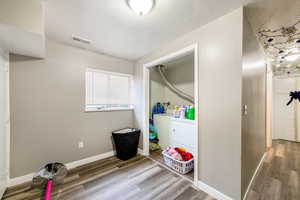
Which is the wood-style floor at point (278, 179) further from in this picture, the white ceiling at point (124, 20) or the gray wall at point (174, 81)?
the white ceiling at point (124, 20)

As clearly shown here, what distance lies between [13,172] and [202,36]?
10.9 ft

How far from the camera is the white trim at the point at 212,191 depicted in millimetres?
1436

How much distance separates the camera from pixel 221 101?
4.78ft

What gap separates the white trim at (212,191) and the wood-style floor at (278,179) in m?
0.37

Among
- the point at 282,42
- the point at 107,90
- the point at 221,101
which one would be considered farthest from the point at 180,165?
the point at 282,42

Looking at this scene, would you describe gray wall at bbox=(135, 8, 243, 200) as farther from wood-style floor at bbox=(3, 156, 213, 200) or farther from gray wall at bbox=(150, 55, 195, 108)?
gray wall at bbox=(150, 55, 195, 108)

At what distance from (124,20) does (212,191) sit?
250cm

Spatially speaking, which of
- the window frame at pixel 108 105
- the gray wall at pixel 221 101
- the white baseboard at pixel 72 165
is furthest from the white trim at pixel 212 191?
the window frame at pixel 108 105

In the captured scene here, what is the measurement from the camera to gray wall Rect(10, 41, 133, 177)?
5.73ft

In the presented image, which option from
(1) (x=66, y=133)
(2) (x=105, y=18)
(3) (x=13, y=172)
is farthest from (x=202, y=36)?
(3) (x=13, y=172)

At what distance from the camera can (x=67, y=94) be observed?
214 centimetres

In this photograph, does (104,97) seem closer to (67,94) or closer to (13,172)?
(67,94)

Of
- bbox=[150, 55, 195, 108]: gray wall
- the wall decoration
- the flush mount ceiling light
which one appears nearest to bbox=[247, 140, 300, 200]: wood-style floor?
bbox=[150, 55, 195, 108]: gray wall

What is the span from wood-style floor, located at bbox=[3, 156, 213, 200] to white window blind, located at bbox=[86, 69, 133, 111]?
124cm
